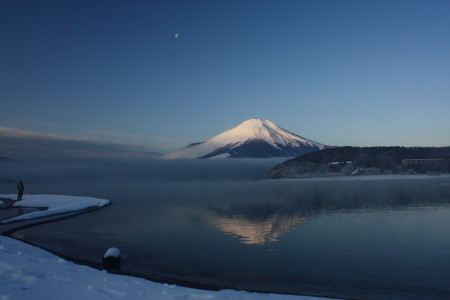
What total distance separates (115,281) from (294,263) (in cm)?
859

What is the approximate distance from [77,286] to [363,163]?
140558mm

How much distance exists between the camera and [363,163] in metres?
141

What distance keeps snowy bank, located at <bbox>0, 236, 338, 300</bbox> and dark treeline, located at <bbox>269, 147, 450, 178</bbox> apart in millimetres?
124198

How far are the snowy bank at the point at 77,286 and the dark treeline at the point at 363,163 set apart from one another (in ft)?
407

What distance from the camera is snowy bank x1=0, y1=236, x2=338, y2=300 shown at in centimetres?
1266

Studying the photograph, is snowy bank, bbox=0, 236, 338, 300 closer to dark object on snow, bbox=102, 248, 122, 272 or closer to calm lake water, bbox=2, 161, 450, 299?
dark object on snow, bbox=102, 248, 122, 272

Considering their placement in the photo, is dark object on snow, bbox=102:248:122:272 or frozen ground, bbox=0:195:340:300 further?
dark object on snow, bbox=102:248:122:272

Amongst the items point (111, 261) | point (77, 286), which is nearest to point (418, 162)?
point (111, 261)

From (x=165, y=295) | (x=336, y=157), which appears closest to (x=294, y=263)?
(x=165, y=295)

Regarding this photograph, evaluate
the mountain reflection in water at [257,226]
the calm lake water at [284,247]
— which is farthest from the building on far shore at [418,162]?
the mountain reflection in water at [257,226]

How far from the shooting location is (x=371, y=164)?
141m

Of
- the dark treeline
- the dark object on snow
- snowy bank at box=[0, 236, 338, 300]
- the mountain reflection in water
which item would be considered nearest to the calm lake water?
the mountain reflection in water

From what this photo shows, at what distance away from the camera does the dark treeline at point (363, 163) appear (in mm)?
135250

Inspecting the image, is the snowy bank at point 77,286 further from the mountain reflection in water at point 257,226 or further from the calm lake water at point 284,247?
the mountain reflection in water at point 257,226
